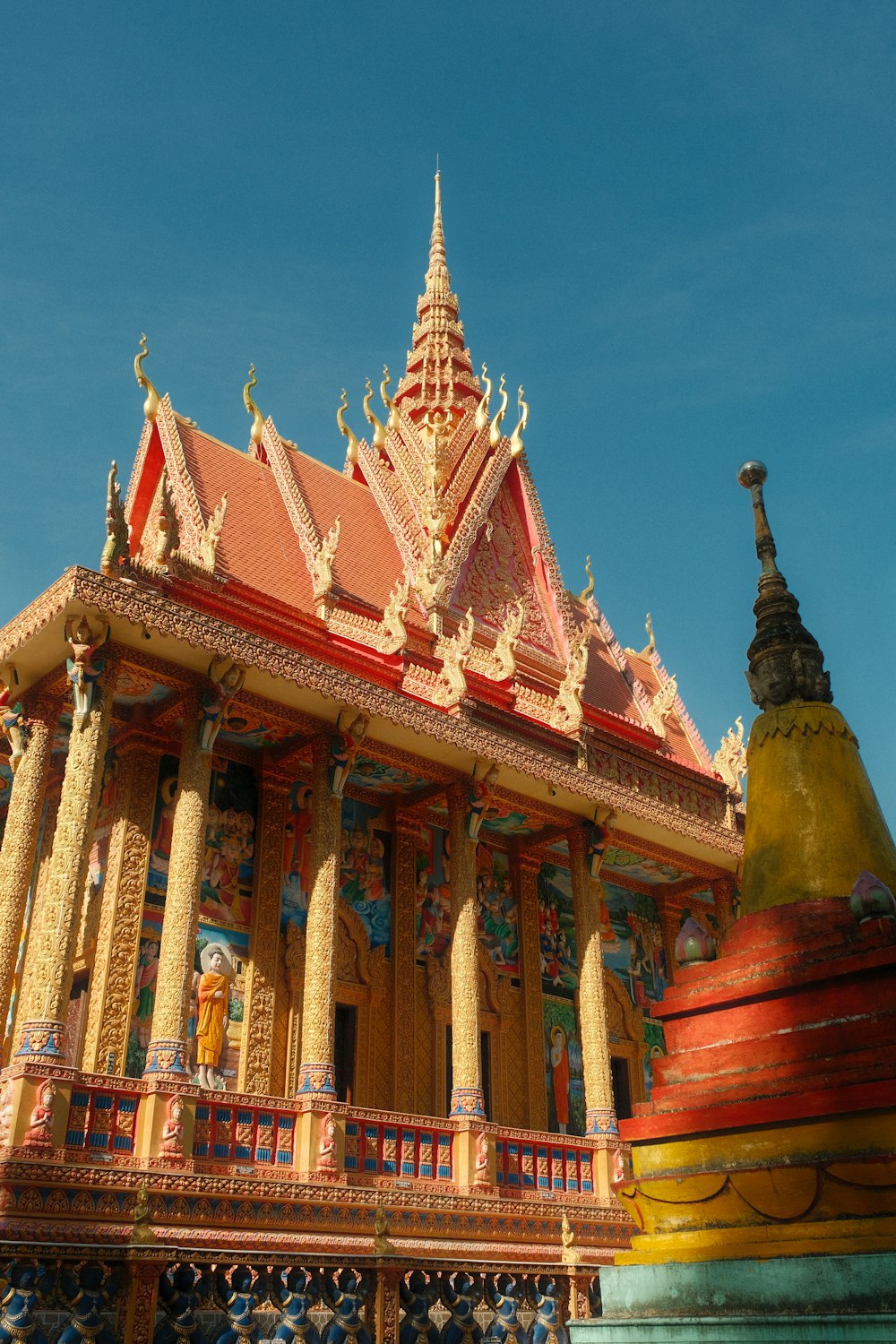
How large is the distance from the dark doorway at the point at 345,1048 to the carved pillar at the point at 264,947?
1.31 meters

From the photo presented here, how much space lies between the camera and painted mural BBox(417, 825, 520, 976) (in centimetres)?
1532

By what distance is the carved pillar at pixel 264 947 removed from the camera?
1252cm

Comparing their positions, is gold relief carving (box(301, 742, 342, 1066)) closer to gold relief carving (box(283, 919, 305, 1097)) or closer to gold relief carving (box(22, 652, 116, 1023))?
gold relief carving (box(283, 919, 305, 1097))

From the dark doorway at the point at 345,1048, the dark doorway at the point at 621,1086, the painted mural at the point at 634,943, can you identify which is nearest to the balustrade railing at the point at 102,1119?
the dark doorway at the point at 345,1048

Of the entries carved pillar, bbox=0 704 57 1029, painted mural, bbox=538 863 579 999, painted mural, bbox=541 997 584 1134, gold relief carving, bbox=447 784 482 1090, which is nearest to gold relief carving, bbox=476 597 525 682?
gold relief carving, bbox=447 784 482 1090

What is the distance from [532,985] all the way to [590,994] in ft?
5.39

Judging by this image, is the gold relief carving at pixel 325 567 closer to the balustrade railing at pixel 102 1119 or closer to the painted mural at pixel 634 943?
the painted mural at pixel 634 943

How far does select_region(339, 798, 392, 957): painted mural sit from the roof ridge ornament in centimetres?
804

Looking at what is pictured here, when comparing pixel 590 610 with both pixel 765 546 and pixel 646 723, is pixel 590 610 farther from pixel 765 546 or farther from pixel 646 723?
pixel 765 546

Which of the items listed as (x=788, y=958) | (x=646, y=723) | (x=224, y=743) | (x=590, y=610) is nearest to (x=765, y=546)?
(x=788, y=958)

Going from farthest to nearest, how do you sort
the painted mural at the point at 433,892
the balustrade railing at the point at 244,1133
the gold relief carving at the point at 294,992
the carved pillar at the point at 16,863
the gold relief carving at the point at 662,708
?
the gold relief carving at the point at 662,708
the painted mural at the point at 433,892
the gold relief carving at the point at 294,992
the carved pillar at the point at 16,863
the balustrade railing at the point at 244,1133

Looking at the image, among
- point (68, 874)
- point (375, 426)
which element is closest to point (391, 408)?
point (375, 426)

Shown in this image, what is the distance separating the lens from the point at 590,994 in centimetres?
1474

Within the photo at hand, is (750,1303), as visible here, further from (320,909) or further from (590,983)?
(590,983)
